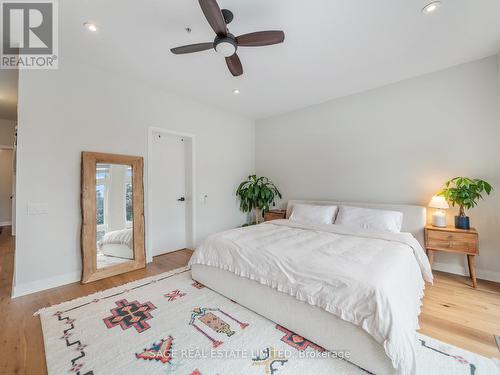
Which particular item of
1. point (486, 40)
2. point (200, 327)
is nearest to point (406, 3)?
point (486, 40)

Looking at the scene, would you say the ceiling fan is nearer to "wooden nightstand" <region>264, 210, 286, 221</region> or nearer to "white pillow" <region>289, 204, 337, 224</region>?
"white pillow" <region>289, 204, 337, 224</region>

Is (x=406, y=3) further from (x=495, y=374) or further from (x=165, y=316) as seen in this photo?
(x=165, y=316)

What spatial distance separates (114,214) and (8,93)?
3.11 m

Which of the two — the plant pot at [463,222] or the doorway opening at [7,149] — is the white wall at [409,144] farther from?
the doorway opening at [7,149]

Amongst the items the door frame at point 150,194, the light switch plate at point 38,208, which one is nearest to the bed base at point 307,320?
the door frame at point 150,194

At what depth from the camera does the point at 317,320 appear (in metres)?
1.65

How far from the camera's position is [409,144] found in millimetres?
3289

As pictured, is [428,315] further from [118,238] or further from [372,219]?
[118,238]

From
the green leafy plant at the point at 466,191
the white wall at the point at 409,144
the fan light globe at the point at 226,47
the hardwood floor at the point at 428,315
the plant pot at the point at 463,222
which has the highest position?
the fan light globe at the point at 226,47

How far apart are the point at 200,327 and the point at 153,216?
7.70 feet
